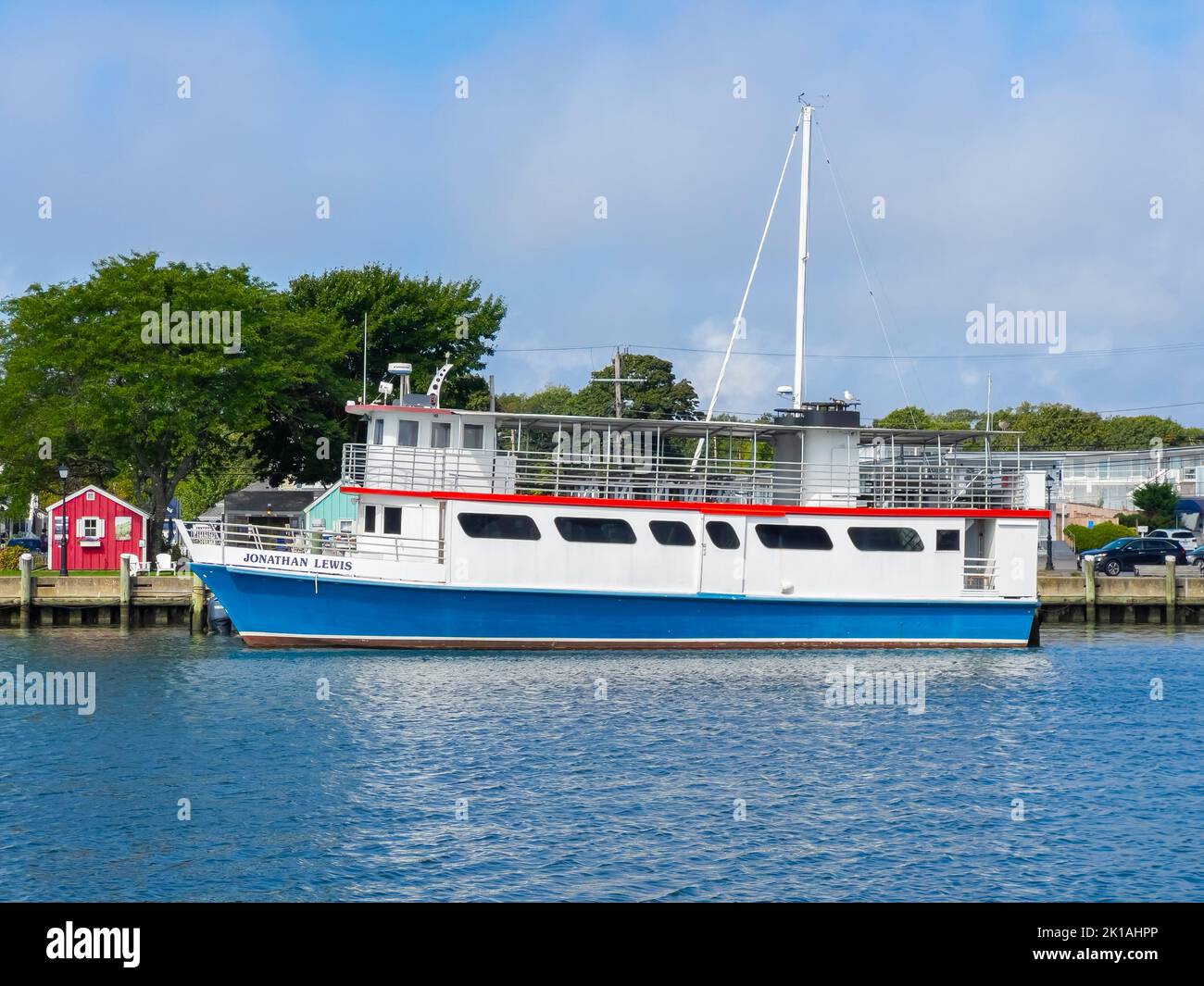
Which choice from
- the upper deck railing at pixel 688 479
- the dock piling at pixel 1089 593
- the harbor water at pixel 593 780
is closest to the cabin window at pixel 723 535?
the upper deck railing at pixel 688 479

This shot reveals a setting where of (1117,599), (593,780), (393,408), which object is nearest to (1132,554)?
(1117,599)

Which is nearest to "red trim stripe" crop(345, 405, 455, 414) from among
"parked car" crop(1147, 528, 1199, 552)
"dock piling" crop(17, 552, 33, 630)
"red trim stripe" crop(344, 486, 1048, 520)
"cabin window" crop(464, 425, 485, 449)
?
"cabin window" crop(464, 425, 485, 449)

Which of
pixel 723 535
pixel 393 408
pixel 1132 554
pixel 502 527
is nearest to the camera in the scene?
pixel 502 527

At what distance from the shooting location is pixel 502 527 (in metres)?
31.2

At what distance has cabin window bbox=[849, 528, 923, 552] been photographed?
106 ft

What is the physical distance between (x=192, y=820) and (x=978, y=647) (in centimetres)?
2178

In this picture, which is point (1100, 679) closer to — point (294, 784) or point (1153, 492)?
point (294, 784)

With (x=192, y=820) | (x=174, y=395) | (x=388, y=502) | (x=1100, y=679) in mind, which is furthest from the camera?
(x=174, y=395)

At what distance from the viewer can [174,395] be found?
4322 centimetres

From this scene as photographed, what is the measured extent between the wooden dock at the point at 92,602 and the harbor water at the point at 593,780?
5957 millimetres

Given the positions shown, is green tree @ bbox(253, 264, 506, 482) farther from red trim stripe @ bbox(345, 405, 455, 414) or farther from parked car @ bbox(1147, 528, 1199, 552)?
parked car @ bbox(1147, 528, 1199, 552)

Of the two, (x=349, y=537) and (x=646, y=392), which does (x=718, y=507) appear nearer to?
(x=349, y=537)

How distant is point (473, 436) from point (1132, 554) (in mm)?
29429
